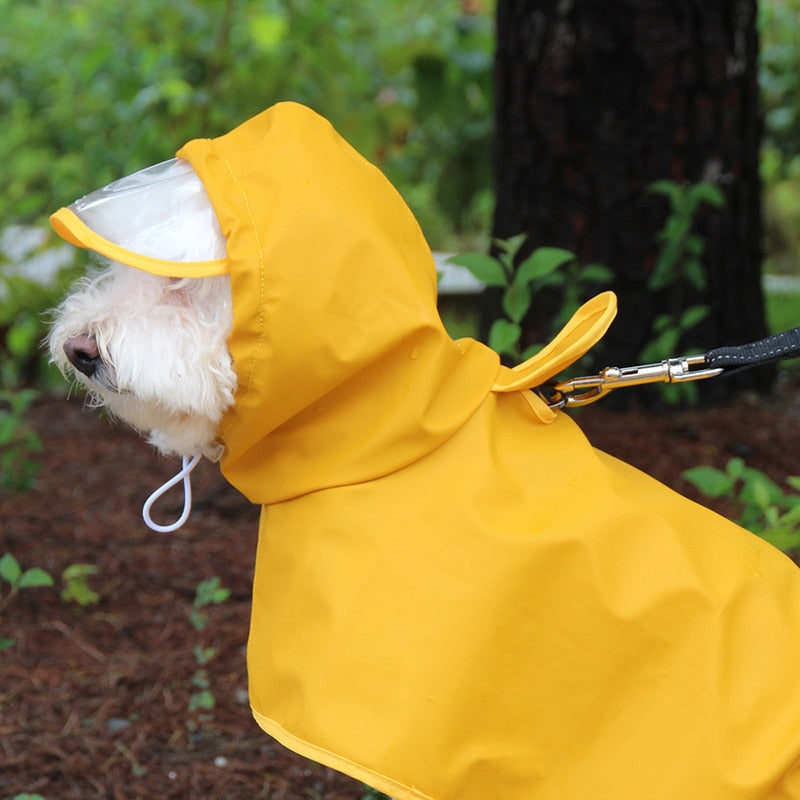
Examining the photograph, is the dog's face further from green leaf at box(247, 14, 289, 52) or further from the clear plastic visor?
green leaf at box(247, 14, 289, 52)

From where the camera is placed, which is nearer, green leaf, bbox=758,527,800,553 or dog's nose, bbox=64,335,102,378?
dog's nose, bbox=64,335,102,378

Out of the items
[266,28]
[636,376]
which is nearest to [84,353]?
[636,376]

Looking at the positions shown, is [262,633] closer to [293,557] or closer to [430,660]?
[293,557]

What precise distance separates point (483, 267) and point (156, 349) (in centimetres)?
95

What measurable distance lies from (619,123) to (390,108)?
1.82 meters

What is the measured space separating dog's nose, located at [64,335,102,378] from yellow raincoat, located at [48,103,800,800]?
0.49 ft

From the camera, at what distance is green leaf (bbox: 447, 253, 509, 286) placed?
A: 2242 millimetres

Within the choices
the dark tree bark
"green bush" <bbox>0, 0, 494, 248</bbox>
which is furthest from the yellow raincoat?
"green bush" <bbox>0, 0, 494, 248</bbox>

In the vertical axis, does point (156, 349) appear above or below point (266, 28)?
above

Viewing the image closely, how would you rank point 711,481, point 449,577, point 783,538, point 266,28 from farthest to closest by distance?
point 266,28 → point 711,481 → point 783,538 → point 449,577

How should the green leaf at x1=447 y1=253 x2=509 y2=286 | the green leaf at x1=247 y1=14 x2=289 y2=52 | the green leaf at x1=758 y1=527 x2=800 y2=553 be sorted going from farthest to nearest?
the green leaf at x1=247 y1=14 x2=289 y2=52
the green leaf at x1=447 y1=253 x2=509 y2=286
the green leaf at x1=758 y1=527 x2=800 y2=553

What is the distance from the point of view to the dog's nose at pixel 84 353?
5.02ft

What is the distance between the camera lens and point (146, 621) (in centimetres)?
268

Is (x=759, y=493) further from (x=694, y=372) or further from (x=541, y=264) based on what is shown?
(x=541, y=264)
